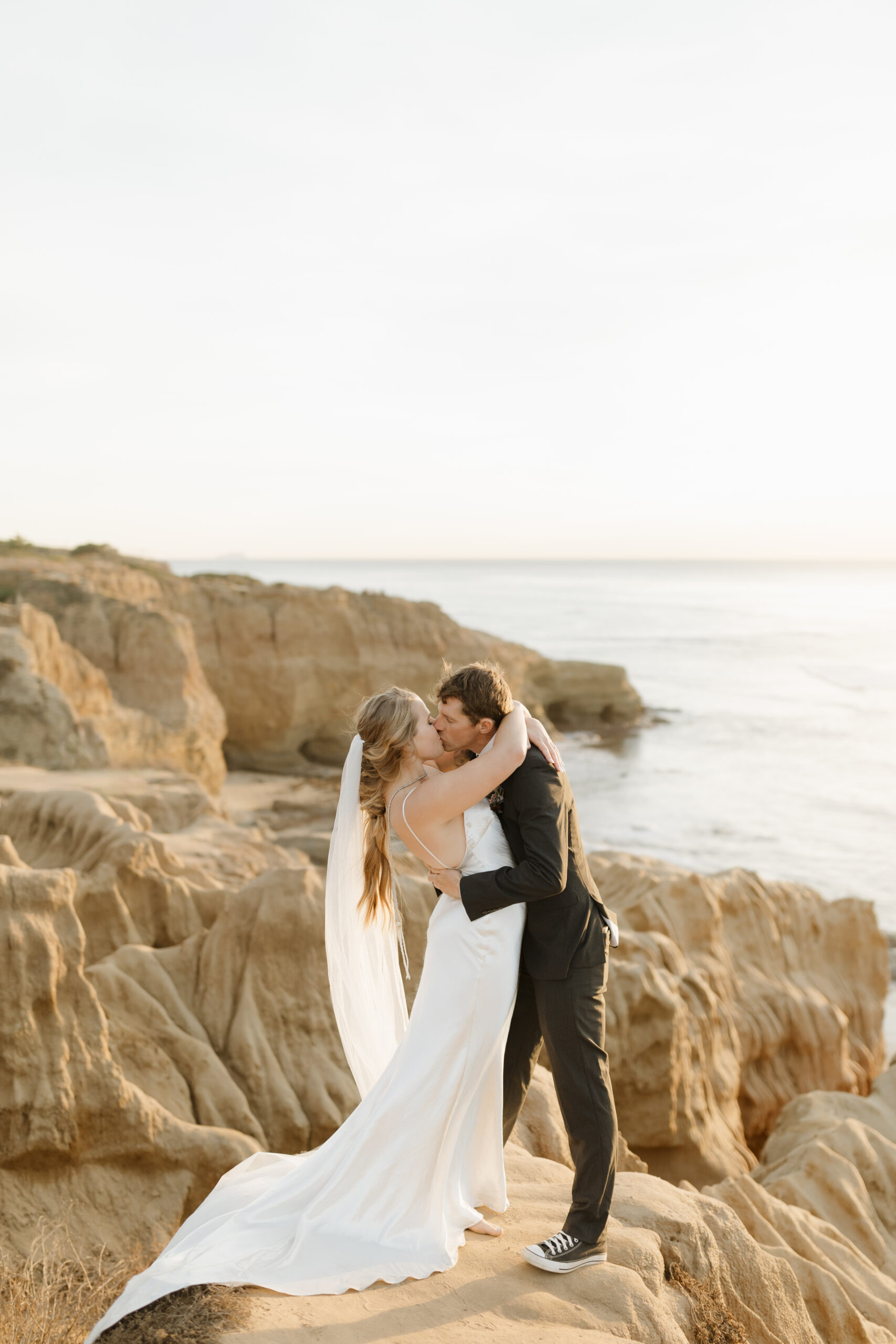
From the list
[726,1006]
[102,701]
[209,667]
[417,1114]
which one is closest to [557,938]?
[417,1114]

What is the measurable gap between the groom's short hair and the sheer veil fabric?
15.2 inches

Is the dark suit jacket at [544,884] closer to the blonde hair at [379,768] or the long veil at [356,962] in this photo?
the blonde hair at [379,768]

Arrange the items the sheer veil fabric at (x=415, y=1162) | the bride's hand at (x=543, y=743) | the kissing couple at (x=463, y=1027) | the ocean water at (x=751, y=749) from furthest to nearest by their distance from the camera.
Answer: the ocean water at (x=751, y=749) < the bride's hand at (x=543, y=743) < the kissing couple at (x=463, y=1027) < the sheer veil fabric at (x=415, y=1162)

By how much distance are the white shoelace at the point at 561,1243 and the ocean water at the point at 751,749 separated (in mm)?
17488

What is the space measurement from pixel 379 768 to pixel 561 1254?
1.89 metres

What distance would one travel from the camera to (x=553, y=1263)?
135 inches

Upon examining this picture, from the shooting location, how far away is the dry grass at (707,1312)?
369 cm

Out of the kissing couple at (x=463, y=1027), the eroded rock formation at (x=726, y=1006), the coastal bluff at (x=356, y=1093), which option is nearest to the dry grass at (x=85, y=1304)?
the coastal bluff at (x=356, y=1093)

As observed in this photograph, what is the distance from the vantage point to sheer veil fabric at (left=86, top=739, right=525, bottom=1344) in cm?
335

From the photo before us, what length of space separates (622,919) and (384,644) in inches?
821

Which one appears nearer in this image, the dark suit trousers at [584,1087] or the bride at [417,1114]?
the bride at [417,1114]

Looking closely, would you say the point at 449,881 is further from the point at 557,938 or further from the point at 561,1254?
the point at 561,1254

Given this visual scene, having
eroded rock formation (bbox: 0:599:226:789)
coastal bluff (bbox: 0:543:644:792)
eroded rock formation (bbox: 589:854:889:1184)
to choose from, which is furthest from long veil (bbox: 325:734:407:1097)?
eroded rock formation (bbox: 0:599:226:789)

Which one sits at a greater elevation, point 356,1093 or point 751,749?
point 356,1093
